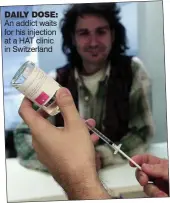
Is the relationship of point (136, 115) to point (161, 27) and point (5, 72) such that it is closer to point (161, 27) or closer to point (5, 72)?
point (161, 27)

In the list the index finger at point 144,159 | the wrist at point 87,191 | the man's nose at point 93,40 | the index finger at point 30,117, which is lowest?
the wrist at point 87,191

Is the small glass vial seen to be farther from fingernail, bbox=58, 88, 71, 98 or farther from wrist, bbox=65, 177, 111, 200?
wrist, bbox=65, 177, 111, 200

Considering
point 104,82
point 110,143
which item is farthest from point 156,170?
point 104,82

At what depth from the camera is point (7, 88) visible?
0.91m

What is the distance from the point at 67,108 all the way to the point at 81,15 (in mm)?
224

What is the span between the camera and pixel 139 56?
91 centimetres

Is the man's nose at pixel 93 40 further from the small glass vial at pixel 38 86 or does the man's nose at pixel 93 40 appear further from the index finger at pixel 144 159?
the index finger at pixel 144 159

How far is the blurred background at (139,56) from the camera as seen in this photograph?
0.91 m

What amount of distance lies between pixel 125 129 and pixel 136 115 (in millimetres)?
43

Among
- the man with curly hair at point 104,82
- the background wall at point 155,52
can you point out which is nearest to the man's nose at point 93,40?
the man with curly hair at point 104,82

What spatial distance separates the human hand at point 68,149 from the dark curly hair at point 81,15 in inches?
3.6

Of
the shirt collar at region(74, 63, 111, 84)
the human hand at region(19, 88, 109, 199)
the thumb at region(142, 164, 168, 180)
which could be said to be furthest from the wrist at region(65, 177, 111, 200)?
the shirt collar at region(74, 63, 111, 84)

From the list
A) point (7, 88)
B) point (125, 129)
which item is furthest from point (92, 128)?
point (7, 88)

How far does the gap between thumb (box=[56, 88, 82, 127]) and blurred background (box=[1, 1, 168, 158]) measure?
7 centimetres
